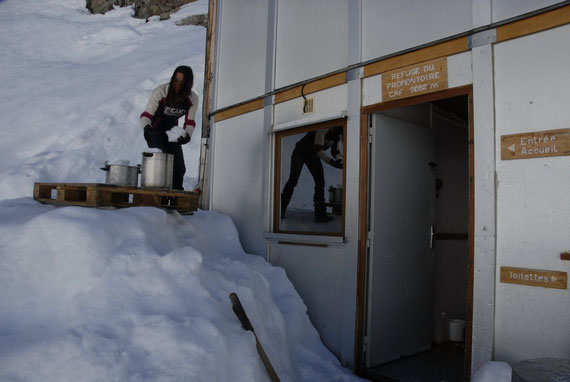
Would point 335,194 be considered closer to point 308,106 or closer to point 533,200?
point 308,106

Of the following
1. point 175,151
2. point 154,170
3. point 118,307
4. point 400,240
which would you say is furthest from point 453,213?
point 118,307

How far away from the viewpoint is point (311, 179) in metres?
5.24

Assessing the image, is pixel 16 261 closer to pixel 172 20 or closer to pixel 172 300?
pixel 172 300

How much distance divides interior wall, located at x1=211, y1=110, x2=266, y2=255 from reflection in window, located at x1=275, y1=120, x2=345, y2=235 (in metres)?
0.38

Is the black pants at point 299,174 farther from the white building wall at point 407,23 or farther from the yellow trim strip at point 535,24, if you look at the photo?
the yellow trim strip at point 535,24

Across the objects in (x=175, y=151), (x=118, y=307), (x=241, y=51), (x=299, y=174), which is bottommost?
(x=118, y=307)

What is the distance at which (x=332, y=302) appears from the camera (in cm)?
486

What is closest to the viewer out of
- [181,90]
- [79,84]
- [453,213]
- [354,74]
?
[354,74]

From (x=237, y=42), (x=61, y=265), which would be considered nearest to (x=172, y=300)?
(x=61, y=265)

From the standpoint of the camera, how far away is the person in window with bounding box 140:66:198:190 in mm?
5719

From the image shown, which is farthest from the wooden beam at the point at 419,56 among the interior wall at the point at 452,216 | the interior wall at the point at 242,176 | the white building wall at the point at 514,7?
the interior wall at the point at 452,216

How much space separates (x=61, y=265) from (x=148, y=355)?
3.15 ft

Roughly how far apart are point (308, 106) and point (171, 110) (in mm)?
1844

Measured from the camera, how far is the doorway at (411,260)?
4.68m
